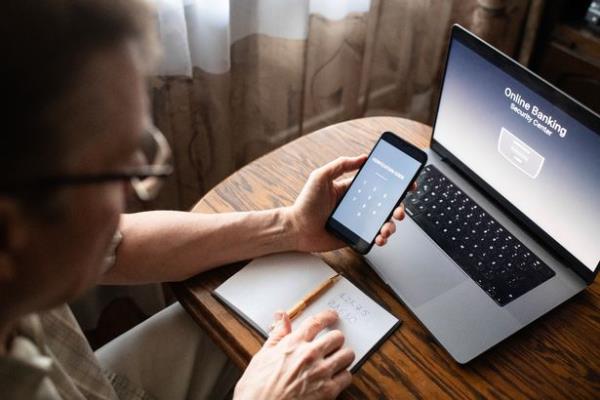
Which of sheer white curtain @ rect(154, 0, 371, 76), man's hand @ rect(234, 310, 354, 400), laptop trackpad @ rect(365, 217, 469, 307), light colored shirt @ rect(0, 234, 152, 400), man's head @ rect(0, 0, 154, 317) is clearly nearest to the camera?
man's head @ rect(0, 0, 154, 317)

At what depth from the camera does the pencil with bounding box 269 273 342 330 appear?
833 mm

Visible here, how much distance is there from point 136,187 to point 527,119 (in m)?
0.62

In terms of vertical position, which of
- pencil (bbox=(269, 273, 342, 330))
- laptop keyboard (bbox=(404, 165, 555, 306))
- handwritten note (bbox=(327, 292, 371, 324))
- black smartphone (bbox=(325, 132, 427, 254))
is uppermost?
black smartphone (bbox=(325, 132, 427, 254))

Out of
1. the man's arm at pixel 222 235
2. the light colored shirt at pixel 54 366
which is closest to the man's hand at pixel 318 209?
the man's arm at pixel 222 235

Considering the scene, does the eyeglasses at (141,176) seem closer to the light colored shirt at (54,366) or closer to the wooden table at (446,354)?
the light colored shirt at (54,366)

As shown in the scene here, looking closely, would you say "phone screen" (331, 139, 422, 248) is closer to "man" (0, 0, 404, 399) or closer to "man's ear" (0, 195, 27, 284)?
"man" (0, 0, 404, 399)

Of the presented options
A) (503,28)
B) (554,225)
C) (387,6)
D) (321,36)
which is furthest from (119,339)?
(503,28)

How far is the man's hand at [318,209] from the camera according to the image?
93 centimetres

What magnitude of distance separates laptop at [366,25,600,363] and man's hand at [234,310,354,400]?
148mm

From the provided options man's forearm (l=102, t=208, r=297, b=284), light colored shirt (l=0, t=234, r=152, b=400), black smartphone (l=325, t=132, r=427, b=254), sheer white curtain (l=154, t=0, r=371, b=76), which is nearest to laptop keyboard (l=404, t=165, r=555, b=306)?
black smartphone (l=325, t=132, r=427, b=254)

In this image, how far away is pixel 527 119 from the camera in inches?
34.8

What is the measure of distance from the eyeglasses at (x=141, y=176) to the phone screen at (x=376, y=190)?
0.41 meters

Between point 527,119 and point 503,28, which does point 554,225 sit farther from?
point 503,28

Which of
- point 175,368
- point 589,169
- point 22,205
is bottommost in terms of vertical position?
point 175,368
